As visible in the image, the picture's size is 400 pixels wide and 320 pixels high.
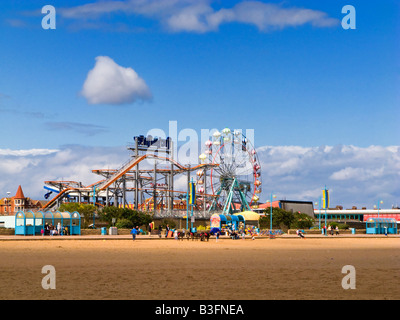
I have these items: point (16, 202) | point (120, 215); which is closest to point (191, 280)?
point (120, 215)

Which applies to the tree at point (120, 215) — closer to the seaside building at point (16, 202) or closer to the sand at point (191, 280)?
the sand at point (191, 280)

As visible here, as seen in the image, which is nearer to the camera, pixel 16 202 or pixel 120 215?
pixel 120 215

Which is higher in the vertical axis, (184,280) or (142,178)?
(142,178)

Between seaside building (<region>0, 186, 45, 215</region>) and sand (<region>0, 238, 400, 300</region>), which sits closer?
sand (<region>0, 238, 400, 300</region>)

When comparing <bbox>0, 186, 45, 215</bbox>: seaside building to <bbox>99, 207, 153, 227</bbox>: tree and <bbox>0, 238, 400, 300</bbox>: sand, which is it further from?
<bbox>0, 238, 400, 300</bbox>: sand

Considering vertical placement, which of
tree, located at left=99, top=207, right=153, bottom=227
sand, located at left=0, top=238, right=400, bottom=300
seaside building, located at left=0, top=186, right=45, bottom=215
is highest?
seaside building, located at left=0, top=186, right=45, bottom=215

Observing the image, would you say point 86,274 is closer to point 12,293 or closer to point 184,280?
point 184,280

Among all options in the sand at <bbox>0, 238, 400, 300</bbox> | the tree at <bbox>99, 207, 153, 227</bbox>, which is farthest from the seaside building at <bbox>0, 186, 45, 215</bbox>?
the sand at <bbox>0, 238, 400, 300</bbox>

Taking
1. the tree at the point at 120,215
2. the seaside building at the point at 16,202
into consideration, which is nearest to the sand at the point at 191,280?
the tree at the point at 120,215

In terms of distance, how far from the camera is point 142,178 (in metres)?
102

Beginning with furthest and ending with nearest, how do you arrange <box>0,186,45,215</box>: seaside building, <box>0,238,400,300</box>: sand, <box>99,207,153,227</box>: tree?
<box>0,186,45,215</box>: seaside building < <box>99,207,153,227</box>: tree < <box>0,238,400,300</box>: sand

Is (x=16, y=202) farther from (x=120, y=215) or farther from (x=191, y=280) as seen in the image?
(x=191, y=280)
